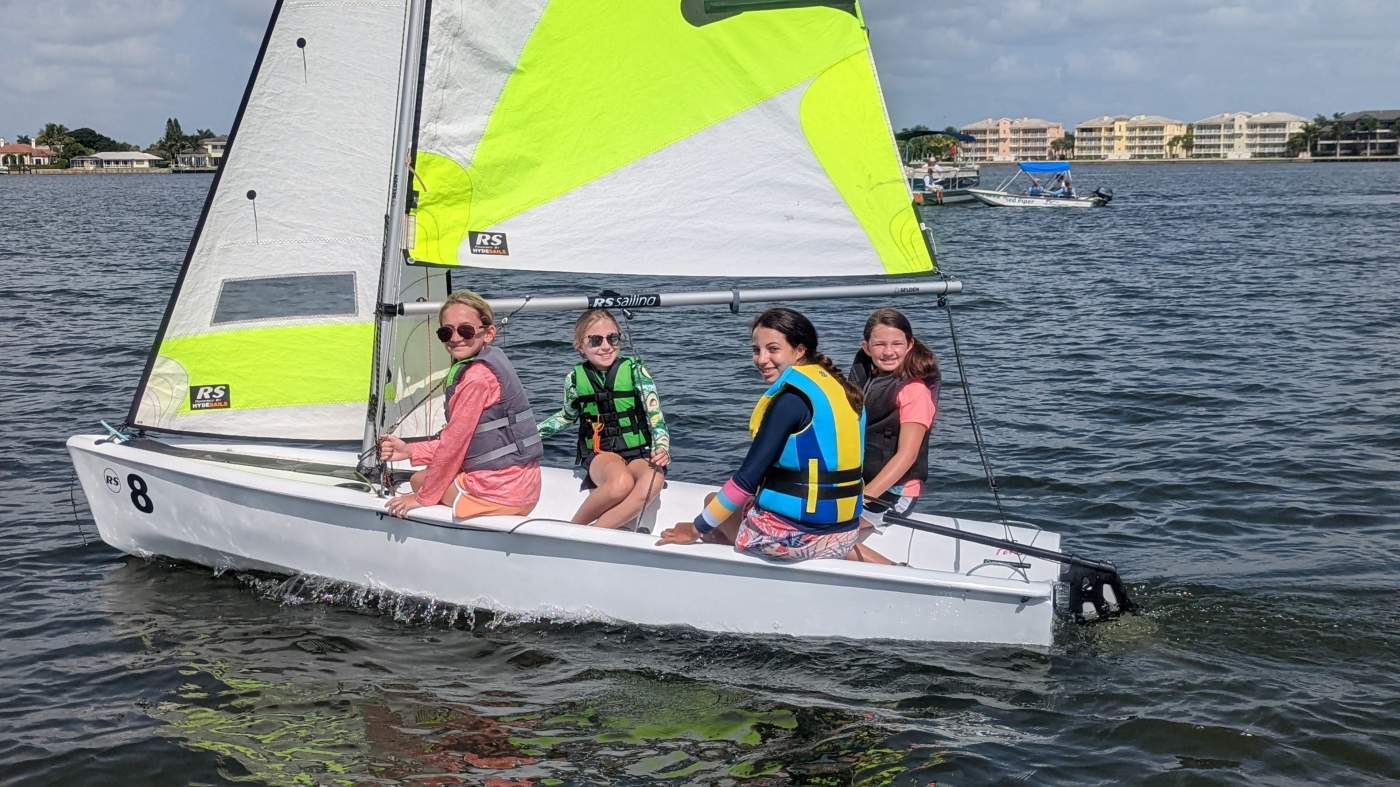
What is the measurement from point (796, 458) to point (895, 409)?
0.90 m

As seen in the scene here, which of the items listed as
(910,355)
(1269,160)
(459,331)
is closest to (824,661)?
(910,355)

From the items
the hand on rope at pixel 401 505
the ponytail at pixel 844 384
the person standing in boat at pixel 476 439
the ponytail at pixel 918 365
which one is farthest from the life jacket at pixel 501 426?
the ponytail at pixel 918 365

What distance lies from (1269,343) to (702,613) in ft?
37.2

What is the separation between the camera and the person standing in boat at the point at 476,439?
593 centimetres

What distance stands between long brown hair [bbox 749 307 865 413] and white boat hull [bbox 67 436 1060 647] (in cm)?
78

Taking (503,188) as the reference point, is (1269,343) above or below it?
below

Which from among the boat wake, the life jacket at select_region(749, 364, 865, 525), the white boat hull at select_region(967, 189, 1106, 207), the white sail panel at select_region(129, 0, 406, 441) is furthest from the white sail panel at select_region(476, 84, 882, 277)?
the white boat hull at select_region(967, 189, 1106, 207)

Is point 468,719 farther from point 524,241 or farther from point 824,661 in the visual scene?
point 524,241

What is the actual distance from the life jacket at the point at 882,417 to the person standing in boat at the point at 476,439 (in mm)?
1598

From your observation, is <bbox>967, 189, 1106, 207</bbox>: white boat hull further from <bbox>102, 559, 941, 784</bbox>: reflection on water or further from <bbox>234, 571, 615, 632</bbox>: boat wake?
<bbox>102, 559, 941, 784</bbox>: reflection on water

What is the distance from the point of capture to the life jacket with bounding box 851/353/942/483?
20.0 feet

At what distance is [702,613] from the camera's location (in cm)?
593

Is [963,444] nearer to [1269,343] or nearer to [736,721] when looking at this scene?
[736,721]

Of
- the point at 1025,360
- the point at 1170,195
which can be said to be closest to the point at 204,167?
the point at 1170,195
